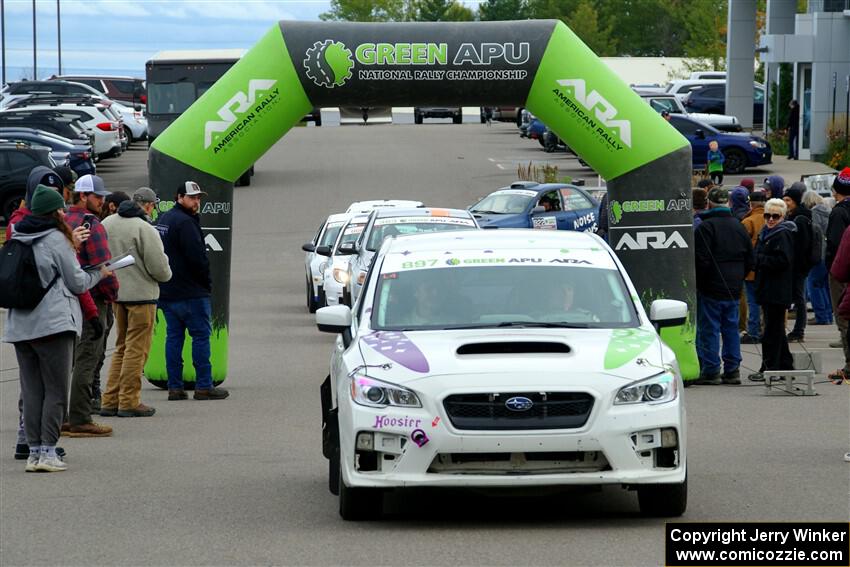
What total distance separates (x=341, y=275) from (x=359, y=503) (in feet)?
43.5

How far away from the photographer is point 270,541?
824cm

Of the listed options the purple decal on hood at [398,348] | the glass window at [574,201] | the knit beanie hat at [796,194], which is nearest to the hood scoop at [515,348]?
the purple decal on hood at [398,348]

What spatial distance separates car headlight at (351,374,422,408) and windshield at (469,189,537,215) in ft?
72.9

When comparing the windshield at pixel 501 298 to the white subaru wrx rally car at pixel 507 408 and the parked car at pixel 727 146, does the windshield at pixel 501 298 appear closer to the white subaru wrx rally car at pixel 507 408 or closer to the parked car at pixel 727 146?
the white subaru wrx rally car at pixel 507 408

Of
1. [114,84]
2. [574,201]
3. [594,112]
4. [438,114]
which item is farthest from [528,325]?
[438,114]

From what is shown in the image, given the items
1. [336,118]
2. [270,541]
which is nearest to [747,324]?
[270,541]

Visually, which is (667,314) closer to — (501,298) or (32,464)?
(501,298)

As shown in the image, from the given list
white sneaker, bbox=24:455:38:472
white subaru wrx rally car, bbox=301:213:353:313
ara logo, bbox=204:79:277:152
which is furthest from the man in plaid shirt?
white subaru wrx rally car, bbox=301:213:353:313

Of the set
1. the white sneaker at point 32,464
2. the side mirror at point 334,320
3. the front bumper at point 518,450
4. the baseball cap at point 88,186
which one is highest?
the baseball cap at point 88,186

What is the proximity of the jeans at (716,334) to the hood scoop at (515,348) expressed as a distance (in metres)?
7.32

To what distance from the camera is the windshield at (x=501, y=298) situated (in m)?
9.20

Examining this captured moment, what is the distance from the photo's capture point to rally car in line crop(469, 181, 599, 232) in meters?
30.0

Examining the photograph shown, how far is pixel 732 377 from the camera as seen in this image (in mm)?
15766

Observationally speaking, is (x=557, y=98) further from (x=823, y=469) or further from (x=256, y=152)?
(x=823, y=469)
